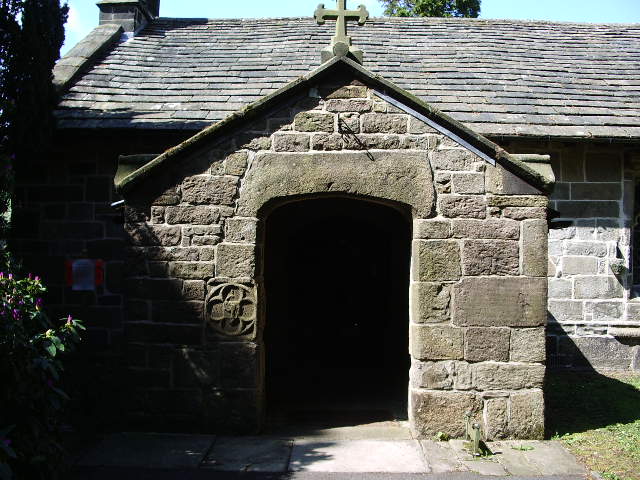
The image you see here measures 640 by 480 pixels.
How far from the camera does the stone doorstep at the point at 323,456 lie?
4.32 meters

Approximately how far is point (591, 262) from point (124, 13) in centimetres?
926

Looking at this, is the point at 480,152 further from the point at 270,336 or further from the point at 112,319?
the point at 112,319

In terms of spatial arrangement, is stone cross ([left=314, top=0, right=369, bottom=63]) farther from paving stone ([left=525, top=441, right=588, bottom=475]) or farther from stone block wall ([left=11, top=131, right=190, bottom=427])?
paving stone ([left=525, top=441, right=588, bottom=475])

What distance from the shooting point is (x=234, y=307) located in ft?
A: 16.3

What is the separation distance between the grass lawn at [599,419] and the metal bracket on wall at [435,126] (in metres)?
2.55

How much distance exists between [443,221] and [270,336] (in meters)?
3.47

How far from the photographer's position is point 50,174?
784 centimetres

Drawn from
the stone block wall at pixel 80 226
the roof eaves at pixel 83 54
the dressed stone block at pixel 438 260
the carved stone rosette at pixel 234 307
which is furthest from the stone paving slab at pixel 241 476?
the roof eaves at pixel 83 54

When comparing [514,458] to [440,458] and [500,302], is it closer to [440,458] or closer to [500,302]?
[440,458]

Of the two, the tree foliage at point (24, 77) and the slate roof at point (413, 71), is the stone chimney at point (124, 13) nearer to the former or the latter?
the slate roof at point (413, 71)

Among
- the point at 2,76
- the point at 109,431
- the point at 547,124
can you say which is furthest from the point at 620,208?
the point at 2,76

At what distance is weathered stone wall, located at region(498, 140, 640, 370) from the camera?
306 inches

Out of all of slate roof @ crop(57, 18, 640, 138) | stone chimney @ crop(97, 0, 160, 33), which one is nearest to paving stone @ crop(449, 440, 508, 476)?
slate roof @ crop(57, 18, 640, 138)

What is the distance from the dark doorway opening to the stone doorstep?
60.1 inches
